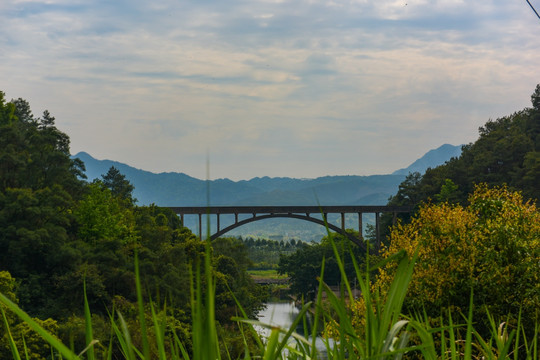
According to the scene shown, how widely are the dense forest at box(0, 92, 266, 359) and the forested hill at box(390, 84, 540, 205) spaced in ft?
72.2

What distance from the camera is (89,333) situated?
58.4 inches

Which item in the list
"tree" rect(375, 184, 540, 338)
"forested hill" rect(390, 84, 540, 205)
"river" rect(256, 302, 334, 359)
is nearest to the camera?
"river" rect(256, 302, 334, 359)

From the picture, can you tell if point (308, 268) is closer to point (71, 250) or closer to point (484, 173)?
point (484, 173)

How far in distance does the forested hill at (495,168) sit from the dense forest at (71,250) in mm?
21996

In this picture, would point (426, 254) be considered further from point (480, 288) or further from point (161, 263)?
point (161, 263)

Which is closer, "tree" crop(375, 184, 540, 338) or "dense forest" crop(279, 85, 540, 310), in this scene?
"tree" crop(375, 184, 540, 338)

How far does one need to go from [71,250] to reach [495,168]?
36.9 metres

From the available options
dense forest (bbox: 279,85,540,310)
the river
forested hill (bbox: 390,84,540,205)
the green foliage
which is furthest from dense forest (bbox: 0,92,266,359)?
forested hill (bbox: 390,84,540,205)

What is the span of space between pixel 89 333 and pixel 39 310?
32294 millimetres

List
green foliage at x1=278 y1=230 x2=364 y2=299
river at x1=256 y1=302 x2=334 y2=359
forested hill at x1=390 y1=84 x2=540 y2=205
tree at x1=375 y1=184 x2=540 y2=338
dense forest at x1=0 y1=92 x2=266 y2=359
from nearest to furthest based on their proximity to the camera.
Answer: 1. river at x1=256 y1=302 x2=334 y2=359
2. tree at x1=375 y1=184 x2=540 y2=338
3. dense forest at x1=0 y1=92 x2=266 y2=359
4. forested hill at x1=390 y1=84 x2=540 y2=205
5. green foliage at x1=278 y1=230 x2=364 y2=299

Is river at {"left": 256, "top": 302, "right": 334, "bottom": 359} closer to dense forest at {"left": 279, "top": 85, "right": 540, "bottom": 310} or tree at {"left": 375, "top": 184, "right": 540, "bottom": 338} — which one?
tree at {"left": 375, "top": 184, "right": 540, "bottom": 338}

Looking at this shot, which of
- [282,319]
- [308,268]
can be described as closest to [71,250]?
[282,319]

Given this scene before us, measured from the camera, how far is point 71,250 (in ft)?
113

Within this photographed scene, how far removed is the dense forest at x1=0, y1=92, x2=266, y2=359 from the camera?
3178 cm
